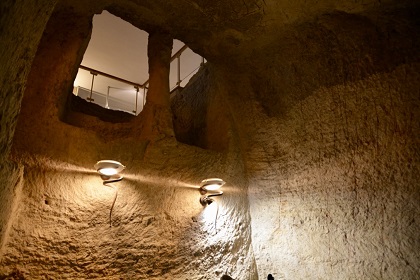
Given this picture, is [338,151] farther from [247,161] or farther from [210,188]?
[210,188]

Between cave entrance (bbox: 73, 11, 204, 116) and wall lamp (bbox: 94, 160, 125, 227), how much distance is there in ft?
8.02

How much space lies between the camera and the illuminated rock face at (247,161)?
215 cm

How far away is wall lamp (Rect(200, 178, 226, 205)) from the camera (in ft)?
8.99

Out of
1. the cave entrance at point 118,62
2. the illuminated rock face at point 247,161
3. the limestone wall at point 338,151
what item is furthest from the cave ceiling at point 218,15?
the cave entrance at point 118,62

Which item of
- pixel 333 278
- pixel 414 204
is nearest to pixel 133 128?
pixel 333 278

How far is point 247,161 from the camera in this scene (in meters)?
3.34

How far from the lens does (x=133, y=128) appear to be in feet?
9.63

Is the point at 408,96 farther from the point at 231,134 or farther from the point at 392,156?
the point at 231,134

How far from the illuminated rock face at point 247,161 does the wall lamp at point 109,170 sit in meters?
0.05

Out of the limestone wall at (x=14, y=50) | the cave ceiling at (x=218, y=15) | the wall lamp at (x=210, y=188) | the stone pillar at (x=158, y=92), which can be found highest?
the cave ceiling at (x=218, y=15)

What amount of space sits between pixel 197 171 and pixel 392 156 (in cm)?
166

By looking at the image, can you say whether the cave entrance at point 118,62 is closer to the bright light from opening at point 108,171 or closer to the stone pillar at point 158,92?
the stone pillar at point 158,92

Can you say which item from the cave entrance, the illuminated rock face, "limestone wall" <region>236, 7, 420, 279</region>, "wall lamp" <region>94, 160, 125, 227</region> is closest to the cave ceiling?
the illuminated rock face

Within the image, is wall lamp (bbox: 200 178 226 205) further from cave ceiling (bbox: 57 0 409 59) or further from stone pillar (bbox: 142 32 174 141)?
cave ceiling (bbox: 57 0 409 59)
